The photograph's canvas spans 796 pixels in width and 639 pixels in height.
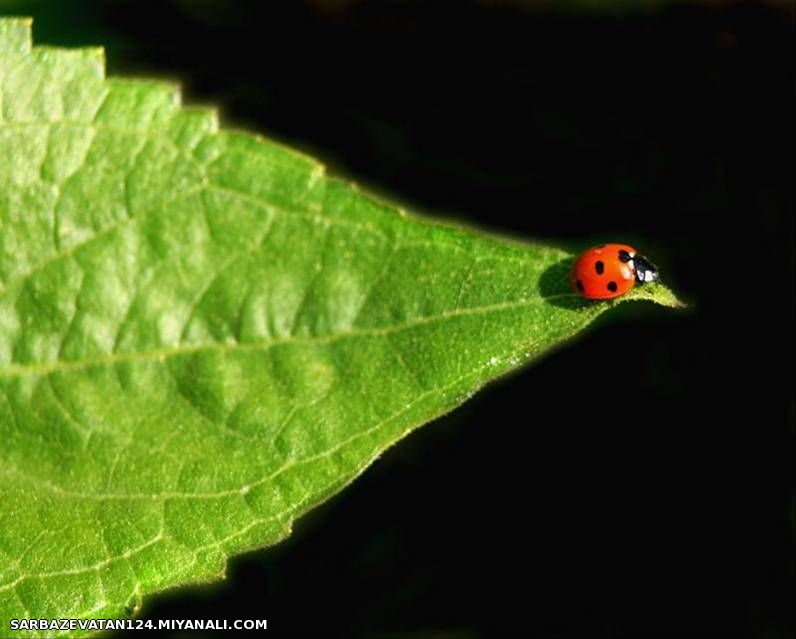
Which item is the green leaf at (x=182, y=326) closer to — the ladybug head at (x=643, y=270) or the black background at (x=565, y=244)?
the ladybug head at (x=643, y=270)

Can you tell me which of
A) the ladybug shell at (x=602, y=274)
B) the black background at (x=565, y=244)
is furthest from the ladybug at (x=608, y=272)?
the black background at (x=565, y=244)

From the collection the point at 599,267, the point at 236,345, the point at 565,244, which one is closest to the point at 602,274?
the point at 599,267

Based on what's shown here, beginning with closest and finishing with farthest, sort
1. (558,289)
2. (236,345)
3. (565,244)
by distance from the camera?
(558,289)
(236,345)
(565,244)

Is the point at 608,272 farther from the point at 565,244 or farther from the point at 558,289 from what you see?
the point at 565,244

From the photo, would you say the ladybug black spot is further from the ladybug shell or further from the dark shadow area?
the dark shadow area

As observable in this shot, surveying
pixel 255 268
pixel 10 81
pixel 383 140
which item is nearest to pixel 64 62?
pixel 10 81

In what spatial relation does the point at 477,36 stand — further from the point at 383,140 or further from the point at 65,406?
the point at 65,406

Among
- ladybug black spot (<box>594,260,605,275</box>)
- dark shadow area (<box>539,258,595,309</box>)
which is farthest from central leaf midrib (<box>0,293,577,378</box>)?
ladybug black spot (<box>594,260,605,275</box>)
